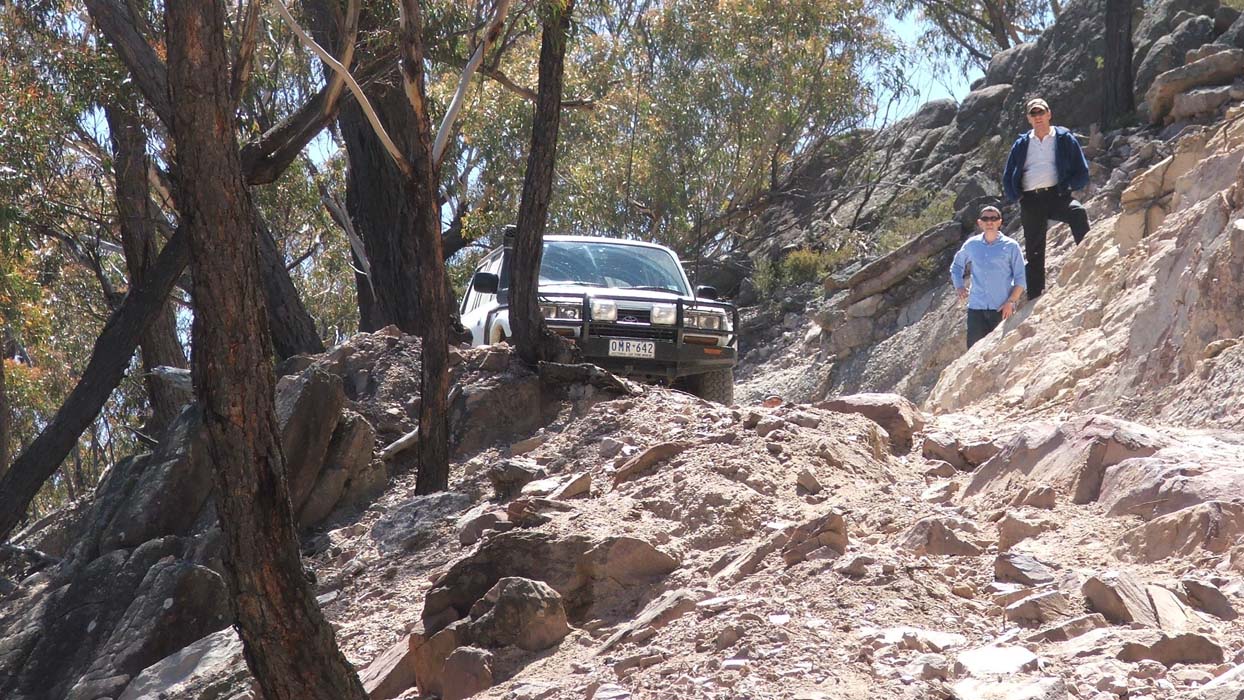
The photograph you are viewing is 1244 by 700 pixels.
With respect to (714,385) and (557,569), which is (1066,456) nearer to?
(557,569)

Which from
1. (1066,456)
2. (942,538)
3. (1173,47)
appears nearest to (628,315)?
(1066,456)

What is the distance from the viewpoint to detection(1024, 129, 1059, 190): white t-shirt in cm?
1035

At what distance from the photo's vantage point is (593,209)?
2327cm

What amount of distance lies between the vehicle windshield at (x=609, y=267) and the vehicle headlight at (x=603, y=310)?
584 mm

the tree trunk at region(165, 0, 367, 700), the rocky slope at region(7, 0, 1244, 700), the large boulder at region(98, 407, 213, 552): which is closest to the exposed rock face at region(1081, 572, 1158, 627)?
the rocky slope at region(7, 0, 1244, 700)

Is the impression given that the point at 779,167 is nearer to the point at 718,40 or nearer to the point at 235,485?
the point at 718,40

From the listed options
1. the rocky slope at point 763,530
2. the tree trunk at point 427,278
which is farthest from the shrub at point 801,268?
the tree trunk at point 427,278

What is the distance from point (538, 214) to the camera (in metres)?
9.19

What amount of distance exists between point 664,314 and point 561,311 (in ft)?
2.58

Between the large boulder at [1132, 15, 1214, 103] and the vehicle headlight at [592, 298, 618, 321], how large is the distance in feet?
32.8

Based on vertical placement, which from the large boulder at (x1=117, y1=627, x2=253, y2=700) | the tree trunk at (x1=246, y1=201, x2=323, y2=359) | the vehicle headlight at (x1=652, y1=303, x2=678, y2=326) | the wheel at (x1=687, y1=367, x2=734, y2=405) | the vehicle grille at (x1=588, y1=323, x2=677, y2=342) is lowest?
the large boulder at (x1=117, y1=627, x2=253, y2=700)

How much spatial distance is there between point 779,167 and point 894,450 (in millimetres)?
18510

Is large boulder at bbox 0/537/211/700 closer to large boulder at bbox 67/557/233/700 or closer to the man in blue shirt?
large boulder at bbox 67/557/233/700

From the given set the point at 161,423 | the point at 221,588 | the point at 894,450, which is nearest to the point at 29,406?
the point at 161,423
